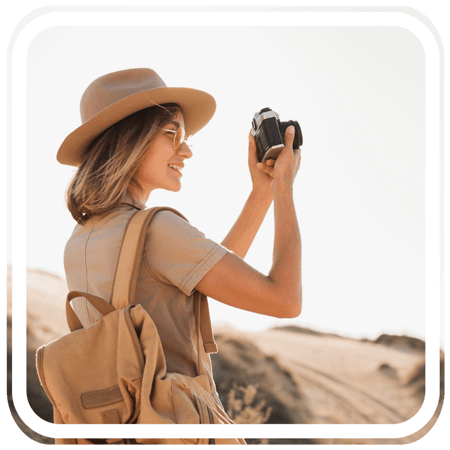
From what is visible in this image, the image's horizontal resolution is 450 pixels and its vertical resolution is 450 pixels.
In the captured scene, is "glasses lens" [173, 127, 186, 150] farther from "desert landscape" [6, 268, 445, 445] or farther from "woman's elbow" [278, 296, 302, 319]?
"desert landscape" [6, 268, 445, 445]

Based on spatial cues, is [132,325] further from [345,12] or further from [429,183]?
[345,12]

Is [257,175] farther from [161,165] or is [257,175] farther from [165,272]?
[165,272]

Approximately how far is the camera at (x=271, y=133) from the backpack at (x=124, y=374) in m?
0.41

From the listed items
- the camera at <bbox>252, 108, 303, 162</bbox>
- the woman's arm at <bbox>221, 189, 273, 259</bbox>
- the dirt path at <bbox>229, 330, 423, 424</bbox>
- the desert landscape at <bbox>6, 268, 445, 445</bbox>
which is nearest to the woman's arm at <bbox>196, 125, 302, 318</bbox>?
the camera at <bbox>252, 108, 303, 162</bbox>

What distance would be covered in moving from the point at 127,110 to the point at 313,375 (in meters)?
7.19

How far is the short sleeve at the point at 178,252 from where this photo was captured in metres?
1.04

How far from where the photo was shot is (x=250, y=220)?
1.53 metres

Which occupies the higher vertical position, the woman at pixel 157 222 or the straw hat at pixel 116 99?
the straw hat at pixel 116 99

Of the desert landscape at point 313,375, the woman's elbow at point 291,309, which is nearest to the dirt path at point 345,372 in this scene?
the desert landscape at point 313,375

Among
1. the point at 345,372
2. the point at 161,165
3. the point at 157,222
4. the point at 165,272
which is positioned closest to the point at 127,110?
the point at 161,165

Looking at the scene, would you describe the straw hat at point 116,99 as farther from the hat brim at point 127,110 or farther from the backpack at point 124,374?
the backpack at point 124,374

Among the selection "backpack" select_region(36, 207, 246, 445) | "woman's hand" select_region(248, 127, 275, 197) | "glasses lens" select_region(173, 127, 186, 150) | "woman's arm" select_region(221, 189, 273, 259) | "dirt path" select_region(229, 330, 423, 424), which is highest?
"glasses lens" select_region(173, 127, 186, 150)

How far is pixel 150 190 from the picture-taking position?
4.26 ft

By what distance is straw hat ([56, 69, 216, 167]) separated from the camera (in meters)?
1.26
